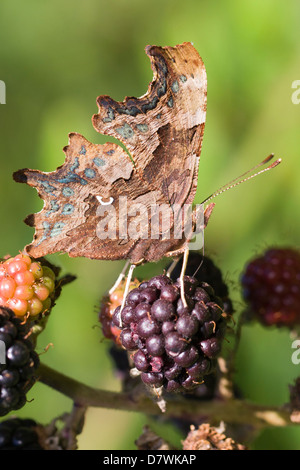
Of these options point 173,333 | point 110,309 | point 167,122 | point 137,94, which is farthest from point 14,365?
point 137,94

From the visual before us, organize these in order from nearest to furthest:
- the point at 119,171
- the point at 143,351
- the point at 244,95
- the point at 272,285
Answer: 1. the point at 143,351
2. the point at 119,171
3. the point at 272,285
4. the point at 244,95

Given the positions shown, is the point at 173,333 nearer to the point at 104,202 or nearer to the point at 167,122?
the point at 104,202

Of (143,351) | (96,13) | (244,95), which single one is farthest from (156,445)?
(96,13)

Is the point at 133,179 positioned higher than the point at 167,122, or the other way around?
the point at 167,122

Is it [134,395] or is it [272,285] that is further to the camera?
[272,285]

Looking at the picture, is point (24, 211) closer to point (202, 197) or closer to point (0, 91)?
point (0, 91)
